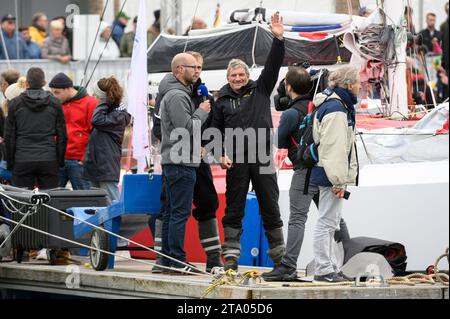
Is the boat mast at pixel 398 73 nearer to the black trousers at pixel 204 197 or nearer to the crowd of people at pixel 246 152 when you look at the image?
the crowd of people at pixel 246 152

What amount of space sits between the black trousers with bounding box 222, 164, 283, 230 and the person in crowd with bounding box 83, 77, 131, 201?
1.86 metres

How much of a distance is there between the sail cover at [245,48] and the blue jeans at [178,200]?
171 inches

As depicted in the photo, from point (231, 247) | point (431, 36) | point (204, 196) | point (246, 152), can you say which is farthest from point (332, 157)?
point (431, 36)

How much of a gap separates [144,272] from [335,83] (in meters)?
2.21

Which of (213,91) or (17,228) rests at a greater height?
(213,91)

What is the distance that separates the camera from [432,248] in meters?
10.9

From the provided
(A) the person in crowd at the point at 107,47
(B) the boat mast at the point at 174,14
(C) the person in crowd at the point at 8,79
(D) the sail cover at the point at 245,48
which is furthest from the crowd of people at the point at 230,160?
(A) the person in crowd at the point at 107,47

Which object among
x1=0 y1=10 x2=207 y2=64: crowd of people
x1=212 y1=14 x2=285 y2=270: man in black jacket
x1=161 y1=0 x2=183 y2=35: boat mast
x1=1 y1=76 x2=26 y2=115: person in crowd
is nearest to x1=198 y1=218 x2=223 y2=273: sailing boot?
x1=212 y1=14 x2=285 y2=270: man in black jacket

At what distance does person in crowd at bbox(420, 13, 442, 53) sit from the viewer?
20.8 meters

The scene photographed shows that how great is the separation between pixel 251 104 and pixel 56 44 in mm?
10625

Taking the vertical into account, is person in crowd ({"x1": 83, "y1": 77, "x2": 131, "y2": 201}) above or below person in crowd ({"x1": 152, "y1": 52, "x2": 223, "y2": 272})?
above

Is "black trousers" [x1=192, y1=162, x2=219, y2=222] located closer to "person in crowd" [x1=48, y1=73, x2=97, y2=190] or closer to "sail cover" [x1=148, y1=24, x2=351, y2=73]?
"person in crowd" [x1=48, y1=73, x2=97, y2=190]
